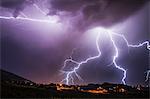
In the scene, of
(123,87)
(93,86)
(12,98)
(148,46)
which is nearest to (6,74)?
(93,86)

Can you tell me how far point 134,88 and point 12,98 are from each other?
2107 inches

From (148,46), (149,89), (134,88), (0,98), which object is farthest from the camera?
(134,88)

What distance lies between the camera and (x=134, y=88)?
278 ft

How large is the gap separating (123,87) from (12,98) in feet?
158

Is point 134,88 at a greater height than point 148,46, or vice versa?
point 148,46

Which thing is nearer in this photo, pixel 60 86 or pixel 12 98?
pixel 12 98

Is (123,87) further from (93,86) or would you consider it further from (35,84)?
(35,84)

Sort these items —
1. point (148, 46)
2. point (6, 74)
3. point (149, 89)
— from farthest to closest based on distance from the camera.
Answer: point (6, 74)
point (149, 89)
point (148, 46)

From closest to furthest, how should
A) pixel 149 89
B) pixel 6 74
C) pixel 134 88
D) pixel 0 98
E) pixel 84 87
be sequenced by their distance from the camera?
pixel 0 98 → pixel 149 89 → pixel 84 87 → pixel 134 88 → pixel 6 74

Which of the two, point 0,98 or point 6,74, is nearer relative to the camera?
point 0,98

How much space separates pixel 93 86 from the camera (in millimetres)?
82688

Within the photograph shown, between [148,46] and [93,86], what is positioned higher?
[148,46]

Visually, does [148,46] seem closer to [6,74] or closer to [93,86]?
[93,86]

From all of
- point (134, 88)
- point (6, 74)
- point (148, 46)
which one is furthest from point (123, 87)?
point (6, 74)
